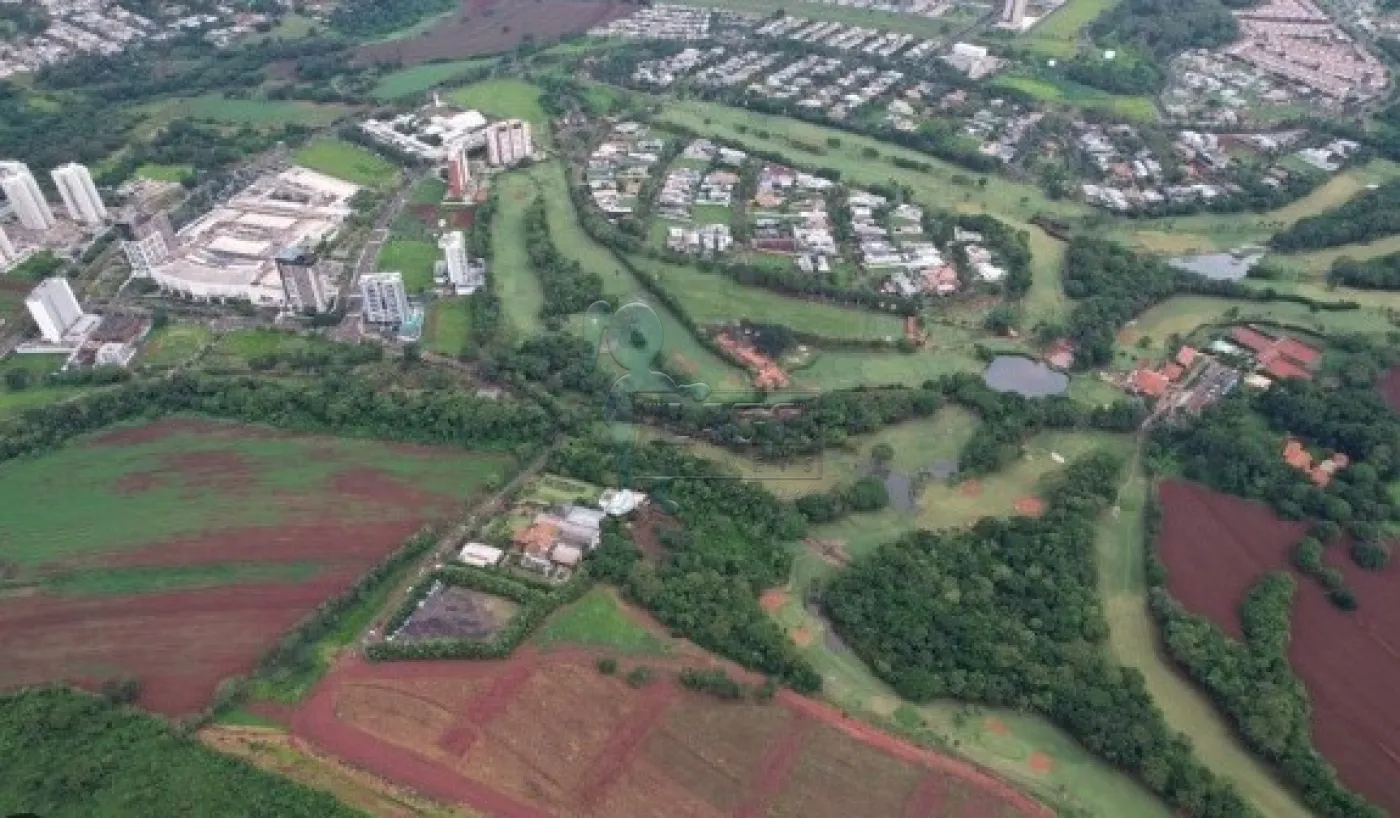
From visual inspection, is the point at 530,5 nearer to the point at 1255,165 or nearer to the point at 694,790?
the point at 1255,165

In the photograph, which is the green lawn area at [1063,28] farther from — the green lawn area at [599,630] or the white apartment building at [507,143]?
the green lawn area at [599,630]

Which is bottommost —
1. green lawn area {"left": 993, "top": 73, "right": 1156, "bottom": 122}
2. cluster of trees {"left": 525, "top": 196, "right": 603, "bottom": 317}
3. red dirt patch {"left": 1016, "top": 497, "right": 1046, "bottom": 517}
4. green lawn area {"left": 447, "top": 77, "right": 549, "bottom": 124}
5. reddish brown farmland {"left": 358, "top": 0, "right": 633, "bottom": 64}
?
red dirt patch {"left": 1016, "top": 497, "right": 1046, "bottom": 517}

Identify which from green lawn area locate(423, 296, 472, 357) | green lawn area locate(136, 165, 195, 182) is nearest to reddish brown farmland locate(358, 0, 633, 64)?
green lawn area locate(136, 165, 195, 182)

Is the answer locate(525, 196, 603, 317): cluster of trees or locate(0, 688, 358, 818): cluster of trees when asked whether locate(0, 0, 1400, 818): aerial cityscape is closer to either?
locate(0, 688, 358, 818): cluster of trees

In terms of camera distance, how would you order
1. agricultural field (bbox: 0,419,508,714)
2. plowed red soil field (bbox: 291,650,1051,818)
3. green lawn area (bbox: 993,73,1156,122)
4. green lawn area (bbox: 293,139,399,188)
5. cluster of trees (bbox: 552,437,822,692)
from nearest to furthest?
plowed red soil field (bbox: 291,650,1051,818)
agricultural field (bbox: 0,419,508,714)
cluster of trees (bbox: 552,437,822,692)
green lawn area (bbox: 293,139,399,188)
green lawn area (bbox: 993,73,1156,122)

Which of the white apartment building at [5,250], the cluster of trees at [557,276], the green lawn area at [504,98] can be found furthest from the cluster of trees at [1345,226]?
the white apartment building at [5,250]
